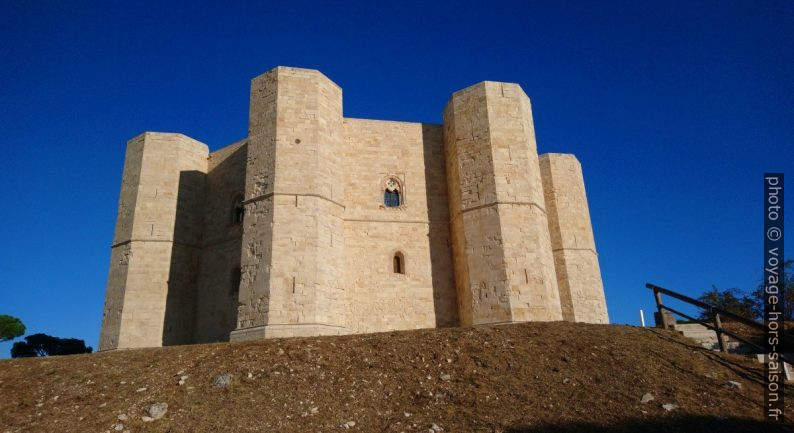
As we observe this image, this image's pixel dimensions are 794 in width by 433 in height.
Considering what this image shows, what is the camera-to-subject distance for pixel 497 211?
14797 mm

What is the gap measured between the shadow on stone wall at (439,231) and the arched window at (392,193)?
0.96 metres

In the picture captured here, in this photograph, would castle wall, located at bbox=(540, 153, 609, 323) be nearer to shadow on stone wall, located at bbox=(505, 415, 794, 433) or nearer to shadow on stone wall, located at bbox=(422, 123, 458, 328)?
shadow on stone wall, located at bbox=(422, 123, 458, 328)

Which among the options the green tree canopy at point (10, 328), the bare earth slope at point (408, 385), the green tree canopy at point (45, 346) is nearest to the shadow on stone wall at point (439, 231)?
the bare earth slope at point (408, 385)

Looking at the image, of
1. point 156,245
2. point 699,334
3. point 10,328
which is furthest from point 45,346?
point 699,334

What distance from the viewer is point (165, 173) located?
17.8 meters

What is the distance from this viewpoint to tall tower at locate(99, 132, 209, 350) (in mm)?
16156

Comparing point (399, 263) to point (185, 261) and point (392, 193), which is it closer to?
point (392, 193)

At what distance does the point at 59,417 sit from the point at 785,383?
1141 cm

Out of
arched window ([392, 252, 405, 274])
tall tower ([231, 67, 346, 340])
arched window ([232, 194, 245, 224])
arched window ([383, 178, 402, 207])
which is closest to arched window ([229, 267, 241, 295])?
arched window ([232, 194, 245, 224])

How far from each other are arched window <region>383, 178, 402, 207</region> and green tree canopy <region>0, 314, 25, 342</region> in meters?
25.2

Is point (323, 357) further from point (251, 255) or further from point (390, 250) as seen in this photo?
point (390, 250)

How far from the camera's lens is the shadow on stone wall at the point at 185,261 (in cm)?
1659

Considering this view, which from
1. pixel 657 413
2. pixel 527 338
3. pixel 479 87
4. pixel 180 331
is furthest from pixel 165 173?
pixel 657 413

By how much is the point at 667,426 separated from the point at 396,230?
34.5ft
